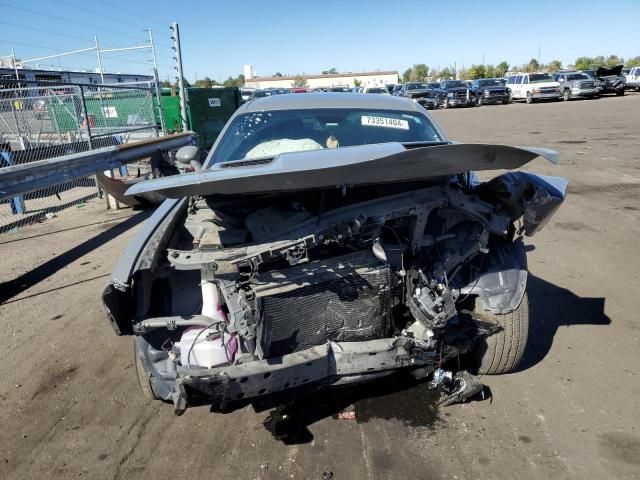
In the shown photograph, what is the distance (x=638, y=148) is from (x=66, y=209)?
12807 millimetres

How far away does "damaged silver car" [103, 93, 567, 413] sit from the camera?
2.27 m

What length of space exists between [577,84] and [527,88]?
295 cm

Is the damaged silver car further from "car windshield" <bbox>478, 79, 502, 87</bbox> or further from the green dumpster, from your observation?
"car windshield" <bbox>478, 79, 502, 87</bbox>

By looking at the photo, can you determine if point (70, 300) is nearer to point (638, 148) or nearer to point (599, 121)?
point (638, 148)

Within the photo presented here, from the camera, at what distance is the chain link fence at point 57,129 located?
8086mm

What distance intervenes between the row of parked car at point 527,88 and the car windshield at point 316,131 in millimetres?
27108

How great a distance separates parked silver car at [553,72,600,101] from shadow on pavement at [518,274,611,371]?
1159 inches

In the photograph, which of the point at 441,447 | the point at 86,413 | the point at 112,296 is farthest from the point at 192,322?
the point at 441,447

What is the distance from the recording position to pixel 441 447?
258 centimetres

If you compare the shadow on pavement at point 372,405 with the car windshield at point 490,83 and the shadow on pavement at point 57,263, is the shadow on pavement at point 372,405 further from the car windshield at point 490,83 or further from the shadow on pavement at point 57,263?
the car windshield at point 490,83

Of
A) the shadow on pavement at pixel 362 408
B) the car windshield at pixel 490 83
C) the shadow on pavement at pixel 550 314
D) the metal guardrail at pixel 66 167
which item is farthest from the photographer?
the car windshield at pixel 490 83

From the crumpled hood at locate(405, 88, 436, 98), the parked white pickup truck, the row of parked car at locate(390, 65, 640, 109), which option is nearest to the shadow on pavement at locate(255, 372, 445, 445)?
the row of parked car at locate(390, 65, 640, 109)

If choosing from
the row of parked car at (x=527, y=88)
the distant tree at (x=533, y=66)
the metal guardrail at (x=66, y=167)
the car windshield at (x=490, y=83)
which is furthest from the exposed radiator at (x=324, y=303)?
the distant tree at (x=533, y=66)

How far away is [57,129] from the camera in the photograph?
987 centimetres
